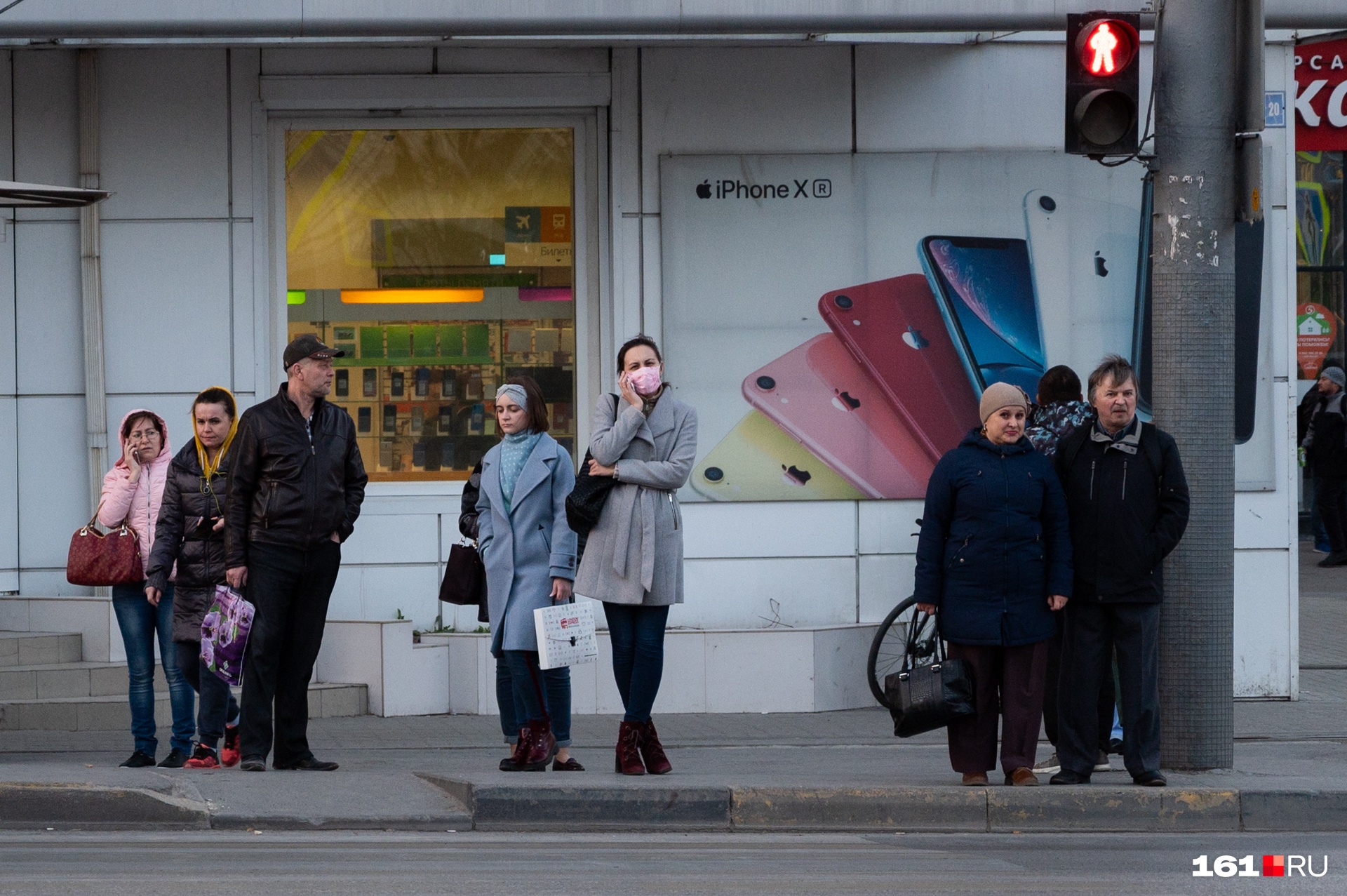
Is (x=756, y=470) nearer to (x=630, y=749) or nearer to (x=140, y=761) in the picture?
(x=630, y=749)

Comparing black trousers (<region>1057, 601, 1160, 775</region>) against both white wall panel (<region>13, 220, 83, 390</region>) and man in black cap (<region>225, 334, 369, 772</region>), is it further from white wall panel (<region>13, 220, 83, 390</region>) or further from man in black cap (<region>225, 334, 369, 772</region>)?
white wall panel (<region>13, 220, 83, 390</region>)

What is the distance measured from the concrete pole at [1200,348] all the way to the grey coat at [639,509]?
2274 mm

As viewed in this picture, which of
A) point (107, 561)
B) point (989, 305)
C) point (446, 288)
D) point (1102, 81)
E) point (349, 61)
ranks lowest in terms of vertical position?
point (107, 561)

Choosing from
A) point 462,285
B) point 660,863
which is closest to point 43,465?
point 462,285

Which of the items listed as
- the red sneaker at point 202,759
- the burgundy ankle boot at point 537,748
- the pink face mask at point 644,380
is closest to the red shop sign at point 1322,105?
the pink face mask at point 644,380

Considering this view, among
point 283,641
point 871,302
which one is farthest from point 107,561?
point 871,302

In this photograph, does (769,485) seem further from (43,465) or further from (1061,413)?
(43,465)

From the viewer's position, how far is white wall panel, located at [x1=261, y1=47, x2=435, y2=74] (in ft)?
34.8

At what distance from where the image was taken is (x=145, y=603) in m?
8.27

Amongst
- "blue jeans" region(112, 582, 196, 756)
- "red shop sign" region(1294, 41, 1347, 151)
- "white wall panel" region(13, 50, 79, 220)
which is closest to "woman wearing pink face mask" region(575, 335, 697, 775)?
"blue jeans" region(112, 582, 196, 756)

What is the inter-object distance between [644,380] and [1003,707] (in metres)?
2.10

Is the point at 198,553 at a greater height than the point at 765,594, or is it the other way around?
the point at 198,553

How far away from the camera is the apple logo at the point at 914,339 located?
10.7 m

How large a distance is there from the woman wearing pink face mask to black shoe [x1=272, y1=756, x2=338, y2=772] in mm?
1416
